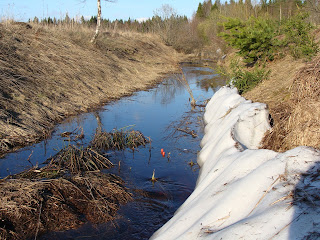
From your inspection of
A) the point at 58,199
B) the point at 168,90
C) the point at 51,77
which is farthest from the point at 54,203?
the point at 168,90

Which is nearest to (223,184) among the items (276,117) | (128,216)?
(128,216)

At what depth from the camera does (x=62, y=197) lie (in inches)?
187

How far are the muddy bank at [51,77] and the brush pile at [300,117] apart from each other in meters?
5.64

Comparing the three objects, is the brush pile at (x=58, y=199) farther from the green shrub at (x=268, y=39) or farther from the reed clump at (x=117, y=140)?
the green shrub at (x=268, y=39)

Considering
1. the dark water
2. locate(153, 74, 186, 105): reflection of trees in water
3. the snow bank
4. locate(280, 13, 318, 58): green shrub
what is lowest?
the dark water

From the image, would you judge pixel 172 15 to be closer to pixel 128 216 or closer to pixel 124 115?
pixel 124 115

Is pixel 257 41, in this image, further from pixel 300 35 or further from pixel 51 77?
pixel 51 77

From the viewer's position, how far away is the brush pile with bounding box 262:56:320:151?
419 cm

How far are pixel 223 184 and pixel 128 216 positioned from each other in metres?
1.68

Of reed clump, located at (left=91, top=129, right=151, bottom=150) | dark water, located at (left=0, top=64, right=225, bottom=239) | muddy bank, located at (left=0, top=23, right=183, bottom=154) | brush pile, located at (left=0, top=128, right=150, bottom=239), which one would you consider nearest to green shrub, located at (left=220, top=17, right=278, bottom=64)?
dark water, located at (left=0, top=64, right=225, bottom=239)

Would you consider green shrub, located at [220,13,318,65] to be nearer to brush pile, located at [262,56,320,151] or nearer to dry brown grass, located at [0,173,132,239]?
brush pile, located at [262,56,320,151]

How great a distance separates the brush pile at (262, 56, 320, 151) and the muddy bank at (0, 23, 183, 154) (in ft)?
A: 18.5

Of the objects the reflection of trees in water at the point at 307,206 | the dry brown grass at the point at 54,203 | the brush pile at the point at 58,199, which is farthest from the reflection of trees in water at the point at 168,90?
the reflection of trees in water at the point at 307,206

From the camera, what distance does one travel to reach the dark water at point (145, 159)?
4574mm
